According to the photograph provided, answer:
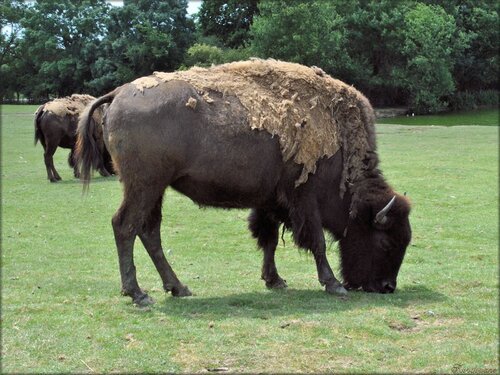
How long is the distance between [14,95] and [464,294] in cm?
4455

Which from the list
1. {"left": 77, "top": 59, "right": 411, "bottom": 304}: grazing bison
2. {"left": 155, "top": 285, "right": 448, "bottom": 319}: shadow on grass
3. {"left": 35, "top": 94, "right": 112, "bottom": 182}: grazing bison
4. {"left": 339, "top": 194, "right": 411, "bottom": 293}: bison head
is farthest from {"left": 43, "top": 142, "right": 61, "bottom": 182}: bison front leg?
{"left": 339, "top": 194, "right": 411, "bottom": 293}: bison head

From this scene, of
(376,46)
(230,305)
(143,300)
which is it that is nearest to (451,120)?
(376,46)

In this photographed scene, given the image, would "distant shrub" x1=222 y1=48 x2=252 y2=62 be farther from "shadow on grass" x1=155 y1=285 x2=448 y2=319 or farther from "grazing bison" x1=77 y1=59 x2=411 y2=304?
"shadow on grass" x1=155 y1=285 x2=448 y2=319

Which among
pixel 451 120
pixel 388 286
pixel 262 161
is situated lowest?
pixel 388 286

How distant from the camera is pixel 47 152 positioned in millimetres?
19734

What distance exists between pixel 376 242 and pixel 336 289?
0.81 m

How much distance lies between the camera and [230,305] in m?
7.31

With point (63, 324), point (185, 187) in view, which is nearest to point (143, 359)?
point (63, 324)

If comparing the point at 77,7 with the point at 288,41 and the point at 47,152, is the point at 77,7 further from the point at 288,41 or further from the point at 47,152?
the point at 47,152

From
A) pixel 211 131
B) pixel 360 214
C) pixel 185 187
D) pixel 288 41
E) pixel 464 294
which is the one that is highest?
pixel 288 41

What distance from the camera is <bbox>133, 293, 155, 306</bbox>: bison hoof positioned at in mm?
7323

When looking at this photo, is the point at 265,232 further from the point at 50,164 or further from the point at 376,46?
the point at 376,46

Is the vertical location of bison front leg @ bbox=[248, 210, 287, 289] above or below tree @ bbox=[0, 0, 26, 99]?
below

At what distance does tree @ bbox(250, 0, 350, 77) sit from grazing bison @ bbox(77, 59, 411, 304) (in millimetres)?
47817
